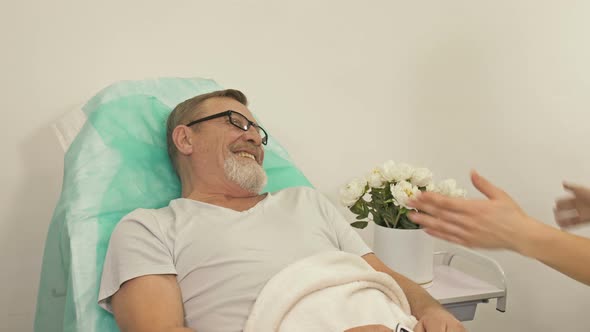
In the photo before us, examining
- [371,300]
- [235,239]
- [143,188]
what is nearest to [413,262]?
[371,300]

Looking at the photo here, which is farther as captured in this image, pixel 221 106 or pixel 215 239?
pixel 221 106

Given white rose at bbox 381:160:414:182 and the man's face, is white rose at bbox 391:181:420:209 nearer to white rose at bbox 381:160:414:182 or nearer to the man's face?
white rose at bbox 381:160:414:182

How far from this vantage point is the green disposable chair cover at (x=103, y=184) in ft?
4.09

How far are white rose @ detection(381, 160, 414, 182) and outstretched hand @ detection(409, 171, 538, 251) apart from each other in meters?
0.73

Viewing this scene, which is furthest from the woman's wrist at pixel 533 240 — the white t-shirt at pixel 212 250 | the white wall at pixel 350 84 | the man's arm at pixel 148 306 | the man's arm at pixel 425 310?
the white wall at pixel 350 84

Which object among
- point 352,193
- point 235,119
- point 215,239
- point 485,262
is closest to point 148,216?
point 215,239

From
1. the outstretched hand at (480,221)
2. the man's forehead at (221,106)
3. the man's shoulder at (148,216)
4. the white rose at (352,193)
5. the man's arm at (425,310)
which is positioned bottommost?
the man's arm at (425,310)

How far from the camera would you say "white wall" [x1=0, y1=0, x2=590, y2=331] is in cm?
171

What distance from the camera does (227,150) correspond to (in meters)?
1.52

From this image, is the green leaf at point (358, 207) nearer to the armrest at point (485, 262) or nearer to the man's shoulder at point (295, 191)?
the man's shoulder at point (295, 191)

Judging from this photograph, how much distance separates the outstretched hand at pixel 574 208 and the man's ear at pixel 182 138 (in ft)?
3.08

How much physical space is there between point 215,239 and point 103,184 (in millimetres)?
334

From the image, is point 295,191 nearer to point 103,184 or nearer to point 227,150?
point 227,150

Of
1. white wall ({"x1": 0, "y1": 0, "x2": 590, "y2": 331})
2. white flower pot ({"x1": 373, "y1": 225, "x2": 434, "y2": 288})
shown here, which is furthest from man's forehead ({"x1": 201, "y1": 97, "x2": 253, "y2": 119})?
white flower pot ({"x1": 373, "y1": 225, "x2": 434, "y2": 288})
